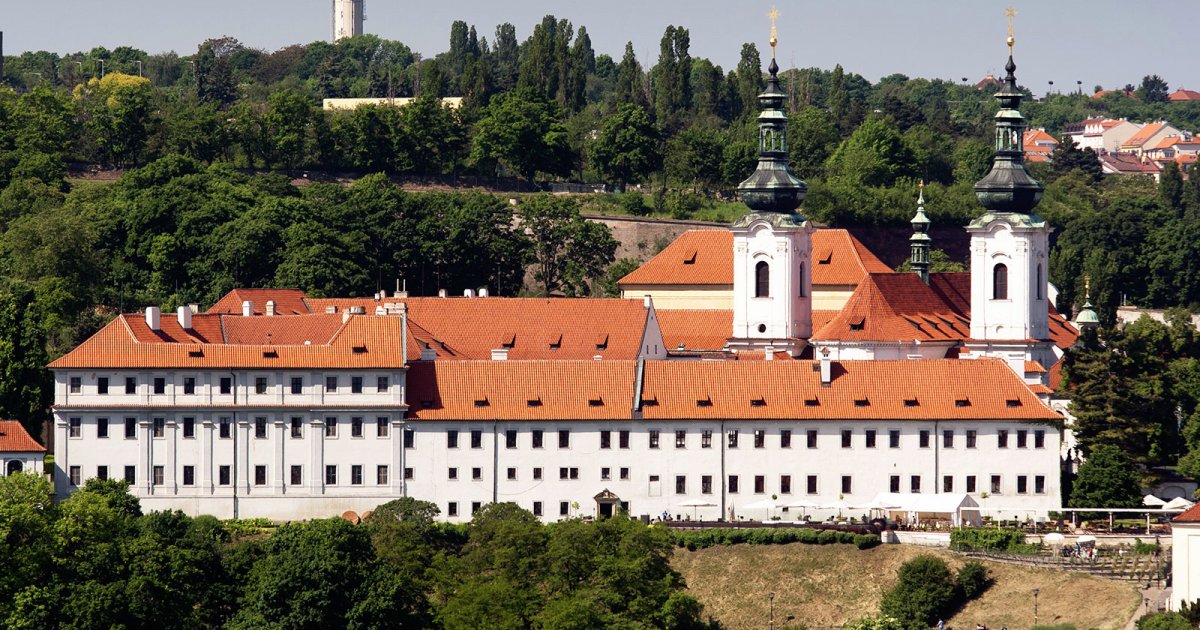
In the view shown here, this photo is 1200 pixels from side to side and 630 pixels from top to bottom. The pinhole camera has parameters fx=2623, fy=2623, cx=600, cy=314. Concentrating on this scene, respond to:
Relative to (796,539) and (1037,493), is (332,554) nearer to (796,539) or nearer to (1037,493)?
(796,539)

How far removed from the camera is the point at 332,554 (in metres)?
69.8

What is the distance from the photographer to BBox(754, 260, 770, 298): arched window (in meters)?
101

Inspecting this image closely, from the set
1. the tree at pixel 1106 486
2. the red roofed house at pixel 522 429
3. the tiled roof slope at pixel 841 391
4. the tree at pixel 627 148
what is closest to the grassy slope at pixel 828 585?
the red roofed house at pixel 522 429

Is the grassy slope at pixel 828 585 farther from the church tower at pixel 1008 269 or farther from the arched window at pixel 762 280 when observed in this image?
the arched window at pixel 762 280

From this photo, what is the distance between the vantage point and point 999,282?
323 feet

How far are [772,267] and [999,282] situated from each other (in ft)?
28.7

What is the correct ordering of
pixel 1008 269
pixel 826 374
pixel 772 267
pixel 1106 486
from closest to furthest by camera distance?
pixel 1106 486 < pixel 826 374 < pixel 1008 269 < pixel 772 267

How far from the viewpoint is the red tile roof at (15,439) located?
81.6 m

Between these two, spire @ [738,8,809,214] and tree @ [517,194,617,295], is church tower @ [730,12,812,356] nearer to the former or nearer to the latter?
spire @ [738,8,809,214]

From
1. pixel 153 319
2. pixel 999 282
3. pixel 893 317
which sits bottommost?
pixel 893 317

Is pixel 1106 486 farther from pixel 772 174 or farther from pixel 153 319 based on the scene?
pixel 153 319

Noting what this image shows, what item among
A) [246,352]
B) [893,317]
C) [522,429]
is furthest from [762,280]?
[246,352]

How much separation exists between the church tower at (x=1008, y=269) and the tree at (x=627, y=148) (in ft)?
159

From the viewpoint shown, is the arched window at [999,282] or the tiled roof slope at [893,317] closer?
the tiled roof slope at [893,317]
